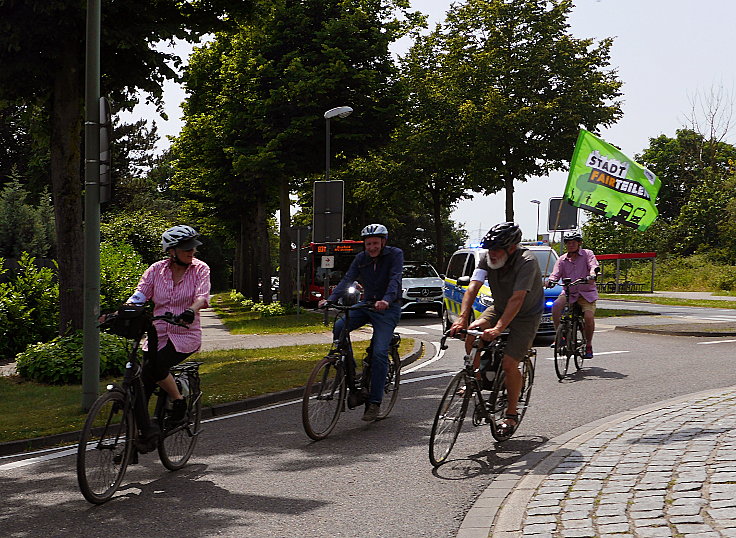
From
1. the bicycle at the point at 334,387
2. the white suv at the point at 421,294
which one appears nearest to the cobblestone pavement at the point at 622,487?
the bicycle at the point at 334,387

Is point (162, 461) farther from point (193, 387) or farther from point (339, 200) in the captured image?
point (339, 200)

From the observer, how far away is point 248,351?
55.0 feet

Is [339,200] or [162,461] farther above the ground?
[339,200]

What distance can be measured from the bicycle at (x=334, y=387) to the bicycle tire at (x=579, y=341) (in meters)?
4.25

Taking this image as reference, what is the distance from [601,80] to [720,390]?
23371mm

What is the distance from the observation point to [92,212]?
9164 millimetres

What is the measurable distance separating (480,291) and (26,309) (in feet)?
28.4

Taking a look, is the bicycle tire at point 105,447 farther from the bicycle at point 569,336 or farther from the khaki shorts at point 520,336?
the bicycle at point 569,336

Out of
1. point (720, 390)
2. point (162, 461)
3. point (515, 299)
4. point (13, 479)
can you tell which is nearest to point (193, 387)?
point (162, 461)

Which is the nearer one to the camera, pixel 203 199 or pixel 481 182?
pixel 481 182

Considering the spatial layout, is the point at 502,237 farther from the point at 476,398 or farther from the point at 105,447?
the point at 105,447

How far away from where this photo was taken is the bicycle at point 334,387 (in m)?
7.16

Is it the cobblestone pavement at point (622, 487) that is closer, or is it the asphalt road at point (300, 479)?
the cobblestone pavement at point (622, 487)

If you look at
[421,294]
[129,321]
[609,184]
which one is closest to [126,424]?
[129,321]
